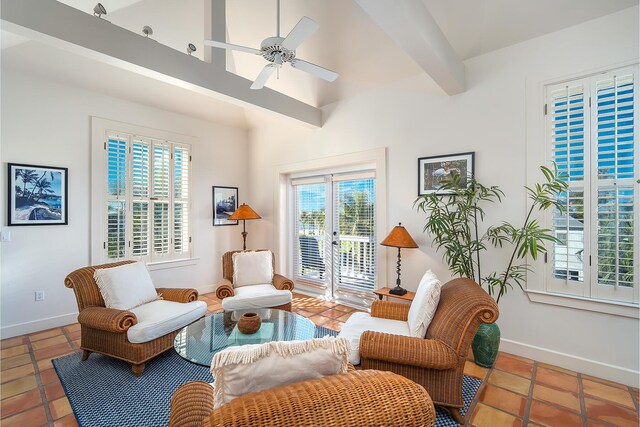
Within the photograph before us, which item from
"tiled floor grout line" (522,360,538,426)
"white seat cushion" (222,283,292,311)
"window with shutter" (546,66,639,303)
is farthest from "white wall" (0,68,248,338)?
"window with shutter" (546,66,639,303)

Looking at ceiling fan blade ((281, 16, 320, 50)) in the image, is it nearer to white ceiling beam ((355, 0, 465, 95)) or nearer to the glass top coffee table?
white ceiling beam ((355, 0, 465, 95))

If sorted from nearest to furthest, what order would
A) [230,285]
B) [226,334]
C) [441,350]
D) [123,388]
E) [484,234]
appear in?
[441,350] < [123,388] < [226,334] < [484,234] < [230,285]

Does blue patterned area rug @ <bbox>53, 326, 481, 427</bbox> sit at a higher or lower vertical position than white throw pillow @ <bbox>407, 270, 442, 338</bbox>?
lower

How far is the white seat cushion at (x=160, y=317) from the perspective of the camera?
94.4 inches

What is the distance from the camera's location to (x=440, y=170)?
3.25 m

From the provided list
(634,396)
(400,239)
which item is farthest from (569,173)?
(634,396)

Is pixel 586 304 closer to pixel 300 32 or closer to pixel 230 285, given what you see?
pixel 300 32

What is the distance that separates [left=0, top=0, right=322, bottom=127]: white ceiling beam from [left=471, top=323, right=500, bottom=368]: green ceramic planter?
11.1 feet

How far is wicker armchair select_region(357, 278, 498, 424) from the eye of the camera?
178 centimetres

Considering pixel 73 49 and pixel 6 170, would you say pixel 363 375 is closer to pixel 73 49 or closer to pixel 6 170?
pixel 73 49

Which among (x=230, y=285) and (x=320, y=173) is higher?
(x=320, y=173)

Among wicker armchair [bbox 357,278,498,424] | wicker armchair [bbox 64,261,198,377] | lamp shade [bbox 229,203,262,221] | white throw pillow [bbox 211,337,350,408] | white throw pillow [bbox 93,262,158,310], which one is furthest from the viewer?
lamp shade [bbox 229,203,262,221]

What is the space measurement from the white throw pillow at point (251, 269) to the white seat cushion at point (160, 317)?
711mm

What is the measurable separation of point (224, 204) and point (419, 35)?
13.5 ft
